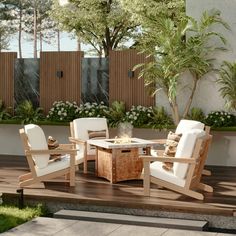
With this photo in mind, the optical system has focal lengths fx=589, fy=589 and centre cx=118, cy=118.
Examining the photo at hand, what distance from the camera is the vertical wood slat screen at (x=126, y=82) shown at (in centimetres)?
1124

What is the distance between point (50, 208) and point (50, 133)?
4.48m

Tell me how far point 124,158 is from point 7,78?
4651 millimetres

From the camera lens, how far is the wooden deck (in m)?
6.88

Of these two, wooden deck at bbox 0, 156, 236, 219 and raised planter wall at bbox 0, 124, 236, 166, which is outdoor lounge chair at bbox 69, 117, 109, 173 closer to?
wooden deck at bbox 0, 156, 236, 219

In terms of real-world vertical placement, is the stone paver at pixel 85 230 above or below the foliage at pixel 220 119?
below

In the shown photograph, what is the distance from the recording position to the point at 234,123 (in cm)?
1036

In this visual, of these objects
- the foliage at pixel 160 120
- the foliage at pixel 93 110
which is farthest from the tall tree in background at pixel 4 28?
the foliage at pixel 160 120

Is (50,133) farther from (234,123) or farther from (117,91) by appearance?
(234,123)

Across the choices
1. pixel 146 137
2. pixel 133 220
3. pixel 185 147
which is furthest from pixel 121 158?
pixel 146 137

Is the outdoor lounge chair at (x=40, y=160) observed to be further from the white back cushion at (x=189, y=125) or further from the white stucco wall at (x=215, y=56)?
the white stucco wall at (x=215, y=56)

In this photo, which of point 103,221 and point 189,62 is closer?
point 103,221

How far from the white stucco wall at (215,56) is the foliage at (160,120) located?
0.31 metres

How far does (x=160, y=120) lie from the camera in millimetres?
10758

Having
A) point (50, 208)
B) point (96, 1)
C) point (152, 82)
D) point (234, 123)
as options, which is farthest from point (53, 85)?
point (96, 1)
